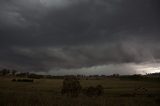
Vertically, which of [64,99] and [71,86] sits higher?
[71,86]

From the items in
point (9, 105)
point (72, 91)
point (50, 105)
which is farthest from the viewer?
point (72, 91)

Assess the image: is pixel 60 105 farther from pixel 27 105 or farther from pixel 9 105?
pixel 9 105

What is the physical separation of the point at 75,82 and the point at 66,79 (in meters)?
3.51

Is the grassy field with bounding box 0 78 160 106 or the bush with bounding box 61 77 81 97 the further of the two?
the bush with bounding box 61 77 81 97

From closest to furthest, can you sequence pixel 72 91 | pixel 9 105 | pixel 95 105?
pixel 9 105 < pixel 95 105 < pixel 72 91

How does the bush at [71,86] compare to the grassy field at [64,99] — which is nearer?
the grassy field at [64,99]

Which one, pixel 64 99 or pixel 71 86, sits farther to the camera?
pixel 71 86

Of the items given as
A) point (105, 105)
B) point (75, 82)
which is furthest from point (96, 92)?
point (105, 105)

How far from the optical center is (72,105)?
1653 centimetres

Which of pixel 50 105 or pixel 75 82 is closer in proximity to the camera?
pixel 50 105

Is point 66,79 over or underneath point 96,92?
over

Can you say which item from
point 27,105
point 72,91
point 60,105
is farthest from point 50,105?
point 72,91

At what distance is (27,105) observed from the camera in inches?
585

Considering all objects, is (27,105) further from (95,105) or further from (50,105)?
(95,105)
